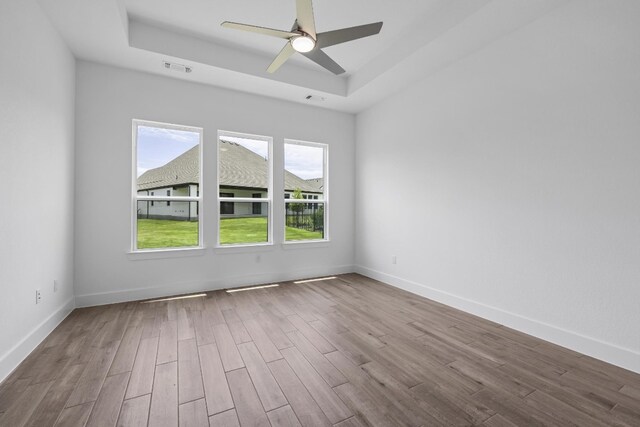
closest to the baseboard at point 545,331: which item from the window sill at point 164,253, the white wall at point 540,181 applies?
the white wall at point 540,181

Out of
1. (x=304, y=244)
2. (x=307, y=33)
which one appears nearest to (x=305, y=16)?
(x=307, y=33)

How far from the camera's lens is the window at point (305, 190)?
4957 millimetres

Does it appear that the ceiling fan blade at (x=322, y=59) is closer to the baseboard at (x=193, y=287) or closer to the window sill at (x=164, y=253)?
the window sill at (x=164, y=253)

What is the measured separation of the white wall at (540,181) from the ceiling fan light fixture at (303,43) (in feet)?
6.78

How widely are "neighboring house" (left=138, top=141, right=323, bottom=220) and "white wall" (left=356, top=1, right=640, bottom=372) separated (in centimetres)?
239

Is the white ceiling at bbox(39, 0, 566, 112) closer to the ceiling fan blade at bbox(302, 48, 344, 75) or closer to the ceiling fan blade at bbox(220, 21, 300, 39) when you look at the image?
the ceiling fan blade at bbox(302, 48, 344, 75)

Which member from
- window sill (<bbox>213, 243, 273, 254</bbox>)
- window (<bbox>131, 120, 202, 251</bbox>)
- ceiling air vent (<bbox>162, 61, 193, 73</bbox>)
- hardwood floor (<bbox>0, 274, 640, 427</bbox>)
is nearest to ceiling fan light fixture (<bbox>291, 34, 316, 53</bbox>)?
ceiling air vent (<bbox>162, 61, 193, 73</bbox>)

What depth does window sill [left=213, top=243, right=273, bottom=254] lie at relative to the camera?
430 cm

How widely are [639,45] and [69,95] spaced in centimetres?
547

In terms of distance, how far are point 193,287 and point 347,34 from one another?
3717mm

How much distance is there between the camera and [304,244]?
16.3ft

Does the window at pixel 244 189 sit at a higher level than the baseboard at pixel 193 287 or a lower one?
higher

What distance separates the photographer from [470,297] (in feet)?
11.2

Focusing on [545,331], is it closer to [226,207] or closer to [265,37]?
[226,207]
